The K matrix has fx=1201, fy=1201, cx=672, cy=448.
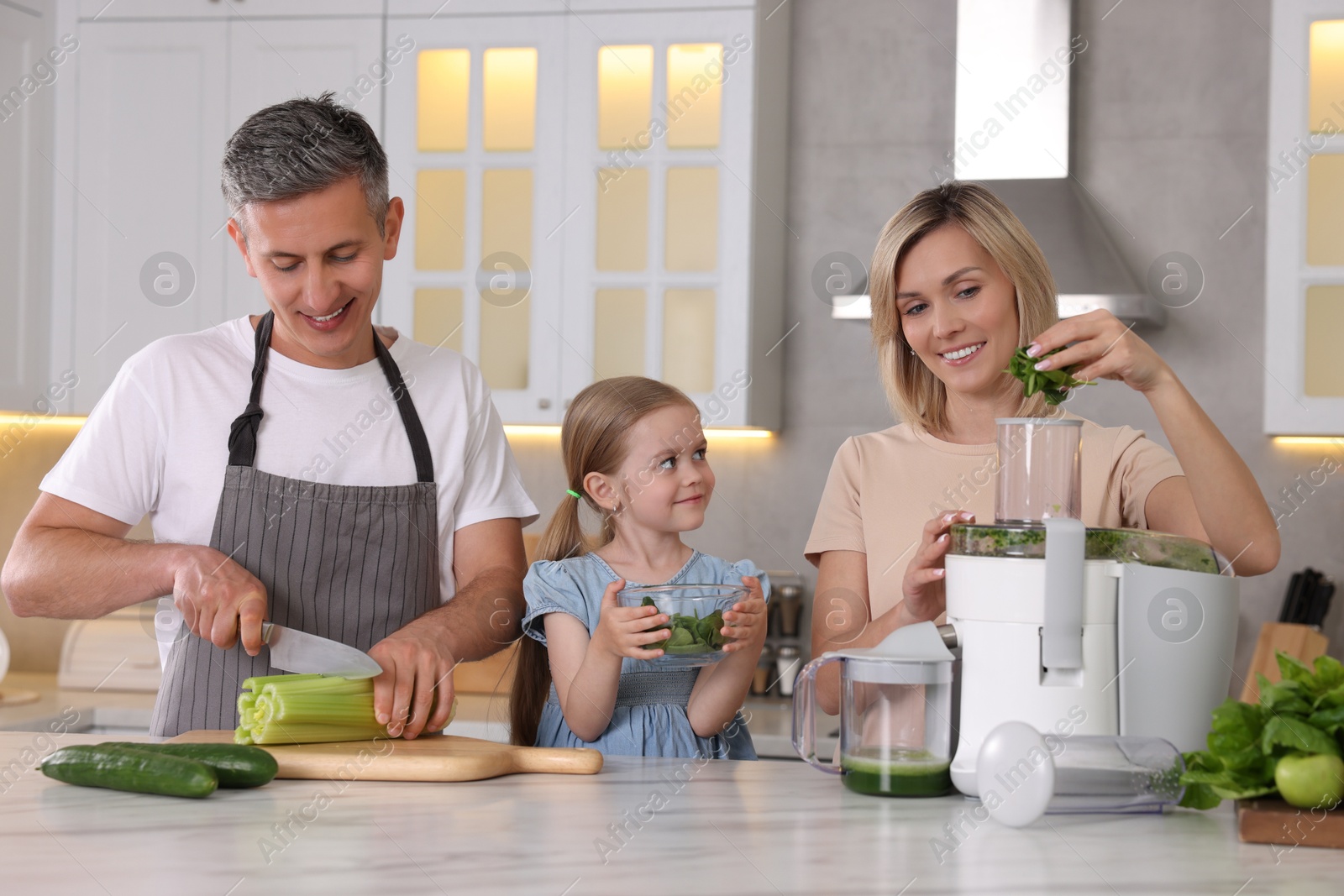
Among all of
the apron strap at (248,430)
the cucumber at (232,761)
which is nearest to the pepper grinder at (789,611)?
the apron strap at (248,430)

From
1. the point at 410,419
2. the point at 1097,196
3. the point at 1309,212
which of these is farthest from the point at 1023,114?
the point at 410,419

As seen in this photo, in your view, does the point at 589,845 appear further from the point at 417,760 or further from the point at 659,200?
the point at 659,200

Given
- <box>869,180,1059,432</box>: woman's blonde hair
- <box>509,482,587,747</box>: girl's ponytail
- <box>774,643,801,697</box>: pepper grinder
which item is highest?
<box>869,180,1059,432</box>: woman's blonde hair

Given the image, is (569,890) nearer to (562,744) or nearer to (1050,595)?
(1050,595)

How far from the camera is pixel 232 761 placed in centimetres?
106

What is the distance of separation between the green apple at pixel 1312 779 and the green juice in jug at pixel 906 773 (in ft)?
0.90

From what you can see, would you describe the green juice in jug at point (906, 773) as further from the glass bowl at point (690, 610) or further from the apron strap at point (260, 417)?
the apron strap at point (260, 417)

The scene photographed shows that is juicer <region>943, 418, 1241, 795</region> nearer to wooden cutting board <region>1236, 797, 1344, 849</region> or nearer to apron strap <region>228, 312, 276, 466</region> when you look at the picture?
wooden cutting board <region>1236, 797, 1344, 849</region>

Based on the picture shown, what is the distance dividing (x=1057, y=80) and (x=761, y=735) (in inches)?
69.3

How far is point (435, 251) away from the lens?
3.06 m

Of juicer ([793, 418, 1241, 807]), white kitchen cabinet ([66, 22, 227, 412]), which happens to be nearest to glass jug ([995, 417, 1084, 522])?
juicer ([793, 418, 1241, 807])

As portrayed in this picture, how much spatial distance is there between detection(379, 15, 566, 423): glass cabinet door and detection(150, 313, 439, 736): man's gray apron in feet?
4.85

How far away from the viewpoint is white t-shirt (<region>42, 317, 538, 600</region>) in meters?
1.50

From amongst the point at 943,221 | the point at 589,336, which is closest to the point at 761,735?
the point at 589,336
